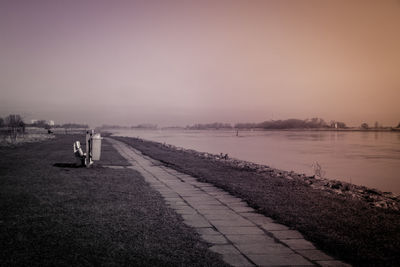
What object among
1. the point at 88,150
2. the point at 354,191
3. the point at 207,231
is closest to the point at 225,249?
the point at 207,231

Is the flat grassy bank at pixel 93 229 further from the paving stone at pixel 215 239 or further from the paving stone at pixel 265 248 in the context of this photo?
the paving stone at pixel 265 248

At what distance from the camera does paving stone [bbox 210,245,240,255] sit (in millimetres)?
4470

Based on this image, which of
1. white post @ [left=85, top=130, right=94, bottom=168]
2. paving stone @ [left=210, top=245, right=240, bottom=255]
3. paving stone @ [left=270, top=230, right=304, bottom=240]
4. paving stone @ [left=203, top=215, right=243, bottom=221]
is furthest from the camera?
white post @ [left=85, top=130, right=94, bottom=168]

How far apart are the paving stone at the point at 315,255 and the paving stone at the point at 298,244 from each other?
0.12 m

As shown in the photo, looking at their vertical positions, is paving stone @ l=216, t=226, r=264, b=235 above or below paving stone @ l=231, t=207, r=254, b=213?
above

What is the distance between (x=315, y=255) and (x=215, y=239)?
1431 millimetres

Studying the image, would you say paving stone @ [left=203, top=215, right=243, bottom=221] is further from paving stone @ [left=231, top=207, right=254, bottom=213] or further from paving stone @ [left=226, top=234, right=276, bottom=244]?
paving stone @ [left=226, top=234, right=276, bottom=244]

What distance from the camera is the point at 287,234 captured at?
17.4 ft

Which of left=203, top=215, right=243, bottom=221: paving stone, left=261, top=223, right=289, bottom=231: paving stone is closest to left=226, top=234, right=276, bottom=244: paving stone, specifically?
left=261, top=223, right=289, bottom=231: paving stone

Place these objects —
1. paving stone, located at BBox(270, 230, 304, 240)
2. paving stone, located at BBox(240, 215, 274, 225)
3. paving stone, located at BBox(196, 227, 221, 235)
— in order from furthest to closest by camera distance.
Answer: paving stone, located at BBox(240, 215, 274, 225)
paving stone, located at BBox(196, 227, 221, 235)
paving stone, located at BBox(270, 230, 304, 240)

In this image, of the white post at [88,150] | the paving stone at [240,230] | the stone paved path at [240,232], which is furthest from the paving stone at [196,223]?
the white post at [88,150]

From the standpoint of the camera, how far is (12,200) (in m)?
7.61

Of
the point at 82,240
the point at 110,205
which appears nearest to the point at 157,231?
the point at 82,240

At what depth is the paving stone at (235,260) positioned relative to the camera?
4090 mm
